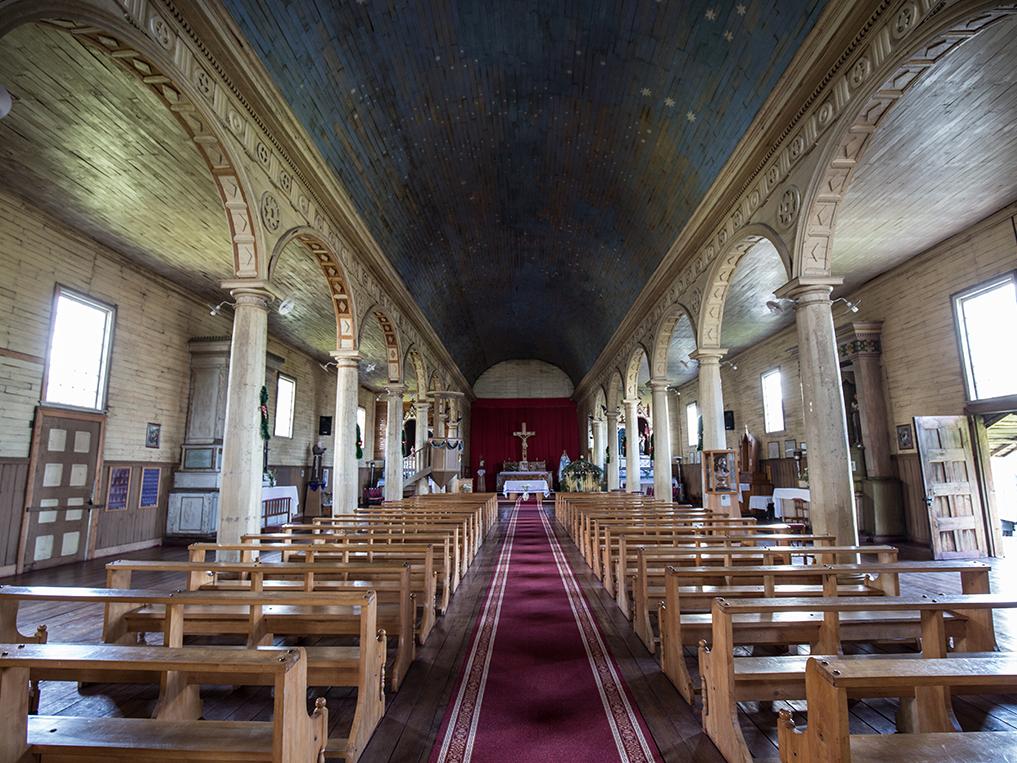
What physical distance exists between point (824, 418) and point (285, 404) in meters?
13.0

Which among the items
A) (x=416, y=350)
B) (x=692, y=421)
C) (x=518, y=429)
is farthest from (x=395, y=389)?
(x=518, y=429)

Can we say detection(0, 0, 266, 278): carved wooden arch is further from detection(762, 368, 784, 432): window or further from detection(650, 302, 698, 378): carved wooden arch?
detection(762, 368, 784, 432): window

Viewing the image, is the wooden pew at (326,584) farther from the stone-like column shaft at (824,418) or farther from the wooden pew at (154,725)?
the stone-like column shaft at (824,418)

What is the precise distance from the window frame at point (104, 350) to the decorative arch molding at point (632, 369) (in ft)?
34.1

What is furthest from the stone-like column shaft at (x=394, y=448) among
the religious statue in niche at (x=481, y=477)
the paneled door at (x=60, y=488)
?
the religious statue in niche at (x=481, y=477)

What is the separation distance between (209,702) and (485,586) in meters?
3.32

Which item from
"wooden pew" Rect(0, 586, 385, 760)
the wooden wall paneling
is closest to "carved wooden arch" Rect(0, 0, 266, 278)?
"wooden pew" Rect(0, 586, 385, 760)

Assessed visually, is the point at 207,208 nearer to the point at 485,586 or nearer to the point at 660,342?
the point at 485,586

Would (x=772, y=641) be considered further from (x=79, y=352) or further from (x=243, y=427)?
(x=79, y=352)

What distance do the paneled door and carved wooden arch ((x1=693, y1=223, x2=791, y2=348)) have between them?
9.64 m

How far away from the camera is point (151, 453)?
31.9ft

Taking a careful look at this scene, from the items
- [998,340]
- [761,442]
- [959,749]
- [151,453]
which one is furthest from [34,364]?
[761,442]

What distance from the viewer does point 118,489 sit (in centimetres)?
892

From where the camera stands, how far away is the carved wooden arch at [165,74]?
340cm
